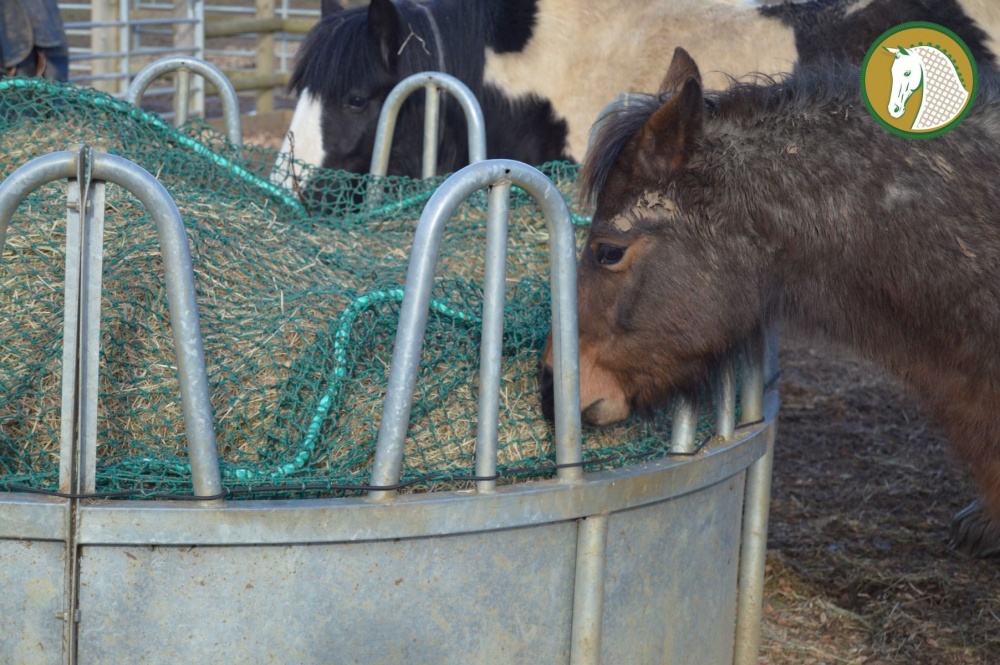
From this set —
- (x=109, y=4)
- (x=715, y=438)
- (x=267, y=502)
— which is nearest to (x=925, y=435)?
(x=715, y=438)

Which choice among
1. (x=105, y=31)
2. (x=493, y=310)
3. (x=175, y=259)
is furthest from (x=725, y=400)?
(x=105, y=31)

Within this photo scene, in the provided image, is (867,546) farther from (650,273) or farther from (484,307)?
(484,307)

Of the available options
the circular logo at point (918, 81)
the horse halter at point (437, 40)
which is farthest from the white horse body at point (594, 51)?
the circular logo at point (918, 81)

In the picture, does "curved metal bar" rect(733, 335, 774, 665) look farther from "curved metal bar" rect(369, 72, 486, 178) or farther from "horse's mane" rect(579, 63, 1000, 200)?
"curved metal bar" rect(369, 72, 486, 178)

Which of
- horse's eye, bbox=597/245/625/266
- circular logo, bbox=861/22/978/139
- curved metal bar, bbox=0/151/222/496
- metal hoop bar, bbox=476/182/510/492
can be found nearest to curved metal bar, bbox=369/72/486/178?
horse's eye, bbox=597/245/625/266

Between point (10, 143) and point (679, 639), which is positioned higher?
point (10, 143)

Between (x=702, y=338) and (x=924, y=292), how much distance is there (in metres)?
0.53

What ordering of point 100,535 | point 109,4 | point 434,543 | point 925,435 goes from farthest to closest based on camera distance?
point 109,4 → point 925,435 → point 434,543 → point 100,535

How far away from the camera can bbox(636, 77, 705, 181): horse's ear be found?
2.44 metres

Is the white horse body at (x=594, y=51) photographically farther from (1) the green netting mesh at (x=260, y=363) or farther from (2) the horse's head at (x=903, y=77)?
(2) the horse's head at (x=903, y=77)

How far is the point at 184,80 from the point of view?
15.1ft

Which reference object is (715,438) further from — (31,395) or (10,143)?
(10,143)

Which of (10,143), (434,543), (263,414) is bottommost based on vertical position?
(434,543)

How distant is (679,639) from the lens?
108 inches
